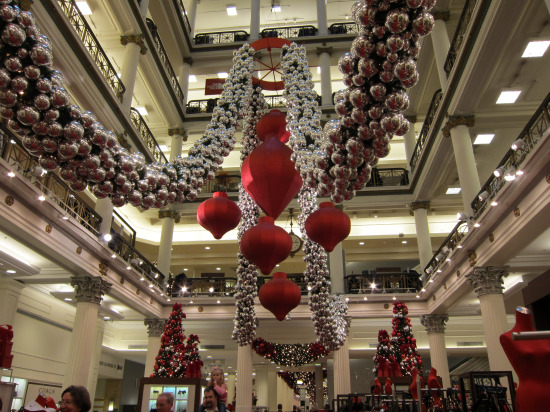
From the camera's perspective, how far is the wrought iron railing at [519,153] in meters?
7.14

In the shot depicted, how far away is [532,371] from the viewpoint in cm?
203

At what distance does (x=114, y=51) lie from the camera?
50.4 ft

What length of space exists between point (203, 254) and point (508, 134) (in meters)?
14.7

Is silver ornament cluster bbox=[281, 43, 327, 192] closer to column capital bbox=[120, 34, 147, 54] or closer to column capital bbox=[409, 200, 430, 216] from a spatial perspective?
column capital bbox=[120, 34, 147, 54]

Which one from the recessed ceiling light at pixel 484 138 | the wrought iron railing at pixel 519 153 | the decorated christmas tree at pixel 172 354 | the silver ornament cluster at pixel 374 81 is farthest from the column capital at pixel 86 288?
the recessed ceiling light at pixel 484 138

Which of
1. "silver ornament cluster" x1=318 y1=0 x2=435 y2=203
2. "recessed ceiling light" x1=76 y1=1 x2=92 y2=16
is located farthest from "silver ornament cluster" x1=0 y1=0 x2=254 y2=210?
"recessed ceiling light" x1=76 y1=1 x2=92 y2=16

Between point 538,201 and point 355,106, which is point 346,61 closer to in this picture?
point 355,106

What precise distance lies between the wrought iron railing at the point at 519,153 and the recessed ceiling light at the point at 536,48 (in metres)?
1.76

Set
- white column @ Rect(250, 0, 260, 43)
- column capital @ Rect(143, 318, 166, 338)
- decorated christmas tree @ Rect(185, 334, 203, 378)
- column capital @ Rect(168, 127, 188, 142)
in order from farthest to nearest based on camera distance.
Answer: white column @ Rect(250, 0, 260, 43), column capital @ Rect(168, 127, 188, 142), column capital @ Rect(143, 318, 166, 338), decorated christmas tree @ Rect(185, 334, 203, 378)

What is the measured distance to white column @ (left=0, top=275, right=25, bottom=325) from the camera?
35.0 ft

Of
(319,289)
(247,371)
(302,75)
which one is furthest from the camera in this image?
(247,371)

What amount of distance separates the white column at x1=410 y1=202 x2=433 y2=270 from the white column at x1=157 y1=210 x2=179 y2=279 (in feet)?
30.0

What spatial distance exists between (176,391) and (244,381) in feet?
21.3

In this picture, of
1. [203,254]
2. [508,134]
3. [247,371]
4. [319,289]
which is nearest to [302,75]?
[319,289]
